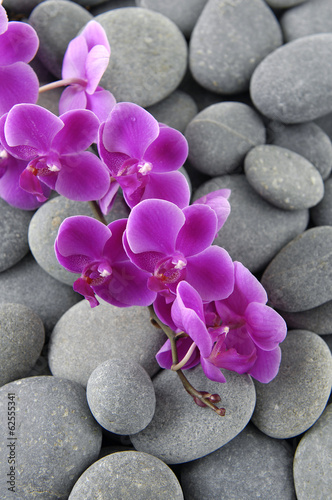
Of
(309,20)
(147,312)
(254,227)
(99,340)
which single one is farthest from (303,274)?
(309,20)

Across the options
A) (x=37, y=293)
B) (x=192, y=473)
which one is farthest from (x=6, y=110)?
(x=192, y=473)

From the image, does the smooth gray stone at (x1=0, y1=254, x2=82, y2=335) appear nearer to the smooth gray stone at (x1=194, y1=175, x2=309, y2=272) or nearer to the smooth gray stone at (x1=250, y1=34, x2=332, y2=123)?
the smooth gray stone at (x1=194, y1=175, x2=309, y2=272)

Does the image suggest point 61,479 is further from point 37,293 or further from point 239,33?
point 239,33

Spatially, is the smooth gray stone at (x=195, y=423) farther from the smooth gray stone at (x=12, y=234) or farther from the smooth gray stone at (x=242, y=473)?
the smooth gray stone at (x=12, y=234)

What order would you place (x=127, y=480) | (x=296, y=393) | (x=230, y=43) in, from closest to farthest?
1. (x=127, y=480)
2. (x=296, y=393)
3. (x=230, y=43)

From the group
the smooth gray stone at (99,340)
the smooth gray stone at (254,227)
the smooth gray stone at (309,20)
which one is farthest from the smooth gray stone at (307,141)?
the smooth gray stone at (99,340)

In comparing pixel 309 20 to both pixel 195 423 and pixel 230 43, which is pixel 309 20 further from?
pixel 195 423
